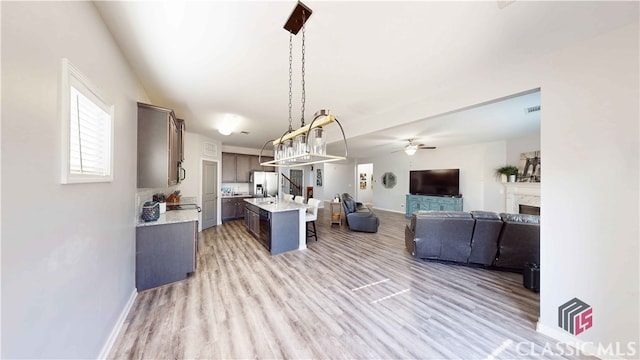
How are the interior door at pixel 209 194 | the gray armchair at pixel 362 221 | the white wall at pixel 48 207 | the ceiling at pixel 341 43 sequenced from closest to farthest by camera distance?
1. the white wall at pixel 48 207
2. the ceiling at pixel 341 43
3. the gray armchair at pixel 362 221
4. the interior door at pixel 209 194

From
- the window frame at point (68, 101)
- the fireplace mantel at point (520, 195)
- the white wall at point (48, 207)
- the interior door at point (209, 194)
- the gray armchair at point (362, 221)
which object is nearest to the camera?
the white wall at point (48, 207)

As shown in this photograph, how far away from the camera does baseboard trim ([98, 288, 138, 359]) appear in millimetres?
1549

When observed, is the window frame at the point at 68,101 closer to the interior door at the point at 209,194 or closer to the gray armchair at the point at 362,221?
the interior door at the point at 209,194

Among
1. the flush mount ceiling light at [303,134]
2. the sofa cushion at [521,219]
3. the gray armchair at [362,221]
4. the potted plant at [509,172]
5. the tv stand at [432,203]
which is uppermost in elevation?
the flush mount ceiling light at [303,134]

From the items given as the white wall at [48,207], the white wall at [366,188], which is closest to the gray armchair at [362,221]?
the white wall at [48,207]

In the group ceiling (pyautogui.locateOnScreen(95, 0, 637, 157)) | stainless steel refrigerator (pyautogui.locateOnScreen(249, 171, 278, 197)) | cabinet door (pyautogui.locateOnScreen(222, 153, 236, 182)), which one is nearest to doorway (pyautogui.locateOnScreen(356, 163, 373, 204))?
stainless steel refrigerator (pyautogui.locateOnScreen(249, 171, 278, 197))

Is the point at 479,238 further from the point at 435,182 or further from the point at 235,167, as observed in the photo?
the point at 235,167

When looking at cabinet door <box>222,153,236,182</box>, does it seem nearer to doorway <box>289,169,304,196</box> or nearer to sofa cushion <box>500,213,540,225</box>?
doorway <box>289,169,304,196</box>

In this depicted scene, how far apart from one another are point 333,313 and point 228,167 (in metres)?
5.78

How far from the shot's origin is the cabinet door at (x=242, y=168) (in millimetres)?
6754

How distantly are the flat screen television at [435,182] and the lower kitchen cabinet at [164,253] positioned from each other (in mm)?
6814

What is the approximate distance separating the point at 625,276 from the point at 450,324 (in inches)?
50.6

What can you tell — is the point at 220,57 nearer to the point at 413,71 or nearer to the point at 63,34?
the point at 63,34

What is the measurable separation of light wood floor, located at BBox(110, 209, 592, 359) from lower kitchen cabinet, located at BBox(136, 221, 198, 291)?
14 cm
